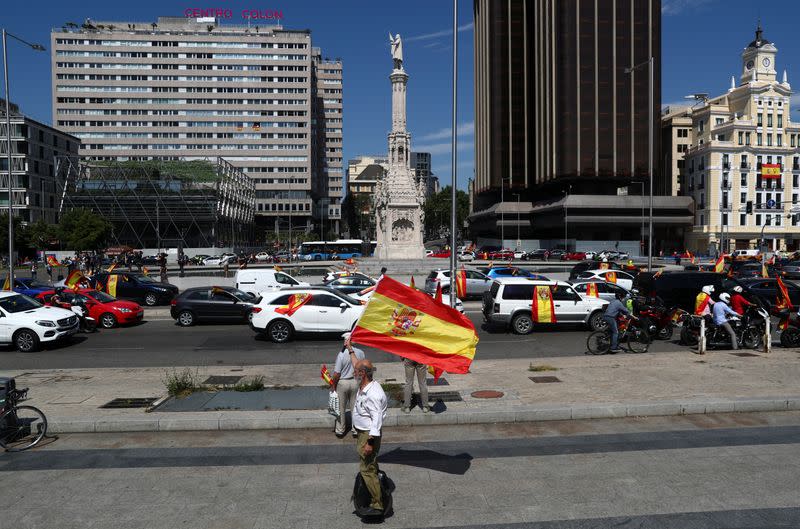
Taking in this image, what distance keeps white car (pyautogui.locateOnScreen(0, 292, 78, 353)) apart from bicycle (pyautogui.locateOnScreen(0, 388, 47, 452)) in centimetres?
938

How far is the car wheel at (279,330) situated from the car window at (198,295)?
551cm

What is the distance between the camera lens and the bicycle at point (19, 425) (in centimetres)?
866

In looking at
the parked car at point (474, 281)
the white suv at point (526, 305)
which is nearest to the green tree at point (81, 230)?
the parked car at point (474, 281)

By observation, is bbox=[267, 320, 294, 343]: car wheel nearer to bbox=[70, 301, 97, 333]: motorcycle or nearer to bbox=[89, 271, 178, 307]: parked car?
bbox=[70, 301, 97, 333]: motorcycle

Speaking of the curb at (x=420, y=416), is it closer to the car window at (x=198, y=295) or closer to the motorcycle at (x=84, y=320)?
the motorcycle at (x=84, y=320)

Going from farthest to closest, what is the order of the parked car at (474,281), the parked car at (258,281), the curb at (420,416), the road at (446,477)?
the parked car at (474,281)
the parked car at (258,281)
the curb at (420,416)
the road at (446,477)

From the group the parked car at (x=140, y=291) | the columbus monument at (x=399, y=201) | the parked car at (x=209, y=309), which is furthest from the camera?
the columbus monument at (x=399, y=201)

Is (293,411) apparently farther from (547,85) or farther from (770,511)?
(547,85)

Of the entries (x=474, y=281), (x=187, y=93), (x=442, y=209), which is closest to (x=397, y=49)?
(x=474, y=281)

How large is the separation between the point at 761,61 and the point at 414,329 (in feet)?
320

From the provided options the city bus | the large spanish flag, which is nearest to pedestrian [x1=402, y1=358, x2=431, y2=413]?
the large spanish flag

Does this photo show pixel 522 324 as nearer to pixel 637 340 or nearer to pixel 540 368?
pixel 637 340

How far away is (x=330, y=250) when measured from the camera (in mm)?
81688

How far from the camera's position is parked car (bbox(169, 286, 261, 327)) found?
23.1 meters
